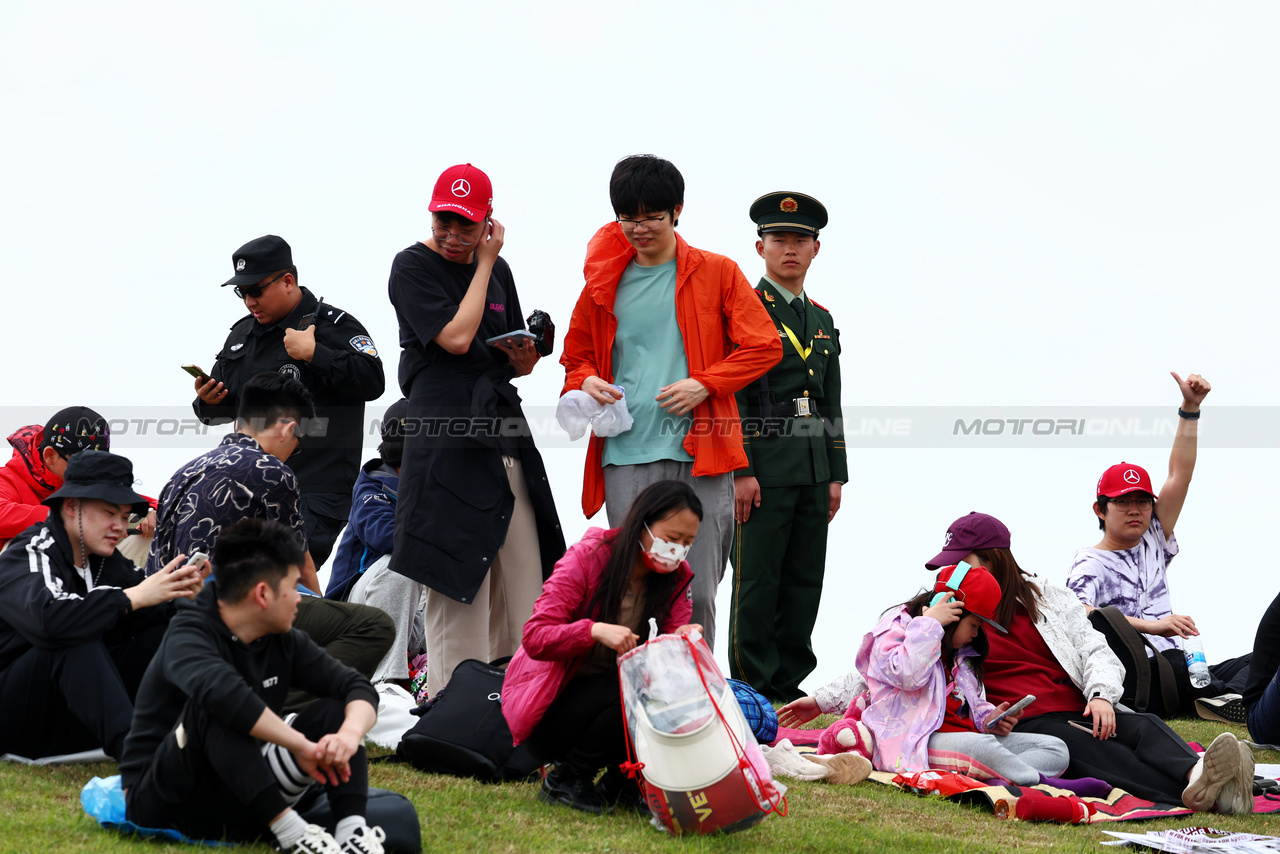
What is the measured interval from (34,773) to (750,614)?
11.5 ft

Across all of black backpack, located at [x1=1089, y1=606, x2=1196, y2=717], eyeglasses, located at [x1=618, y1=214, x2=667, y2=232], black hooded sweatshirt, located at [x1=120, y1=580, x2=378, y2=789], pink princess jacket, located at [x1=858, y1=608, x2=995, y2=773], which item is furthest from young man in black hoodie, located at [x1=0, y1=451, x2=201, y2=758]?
black backpack, located at [x1=1089, y1=606, x2=1196, y2=717]

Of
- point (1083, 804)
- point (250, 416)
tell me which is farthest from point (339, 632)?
point (1083, 804)

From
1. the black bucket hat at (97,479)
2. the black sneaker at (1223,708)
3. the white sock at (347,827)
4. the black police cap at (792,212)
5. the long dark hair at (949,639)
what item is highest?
the black police cap at (792,212)

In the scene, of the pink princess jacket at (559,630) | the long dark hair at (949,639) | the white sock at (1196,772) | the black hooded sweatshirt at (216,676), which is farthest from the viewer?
the long dark hair at (949,639)

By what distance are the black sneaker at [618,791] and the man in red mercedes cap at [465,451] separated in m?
1.08

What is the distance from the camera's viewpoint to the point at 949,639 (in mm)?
5277

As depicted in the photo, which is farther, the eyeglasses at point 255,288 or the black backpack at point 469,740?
the eyeglasses at point 255,288

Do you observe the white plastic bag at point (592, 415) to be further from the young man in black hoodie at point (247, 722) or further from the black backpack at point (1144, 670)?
the black backpack at point (1144, 670)

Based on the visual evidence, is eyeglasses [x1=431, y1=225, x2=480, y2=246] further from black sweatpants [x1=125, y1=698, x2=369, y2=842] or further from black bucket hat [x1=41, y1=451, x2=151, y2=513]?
black sweatpants [x1=125, y1=698, x2=369, y2=842]

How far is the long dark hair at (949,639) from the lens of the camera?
5.28m

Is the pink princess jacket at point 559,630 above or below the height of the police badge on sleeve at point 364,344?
below

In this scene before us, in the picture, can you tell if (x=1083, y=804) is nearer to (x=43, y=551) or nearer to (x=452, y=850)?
(x=452, y=850)

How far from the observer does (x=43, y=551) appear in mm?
4301

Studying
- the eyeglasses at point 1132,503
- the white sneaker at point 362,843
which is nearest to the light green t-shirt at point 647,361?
the white sneaker at point 362,843
